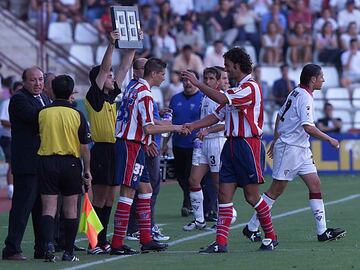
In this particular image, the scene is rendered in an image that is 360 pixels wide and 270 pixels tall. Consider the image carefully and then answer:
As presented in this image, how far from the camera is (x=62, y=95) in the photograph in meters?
12.3

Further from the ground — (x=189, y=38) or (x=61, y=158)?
(x=189, y=38)

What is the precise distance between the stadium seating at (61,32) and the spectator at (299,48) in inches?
221

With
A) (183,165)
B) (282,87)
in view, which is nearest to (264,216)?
(183,165)

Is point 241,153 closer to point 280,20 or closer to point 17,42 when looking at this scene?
point 17,42

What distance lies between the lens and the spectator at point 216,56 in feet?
92.2

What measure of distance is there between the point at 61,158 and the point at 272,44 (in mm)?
18126

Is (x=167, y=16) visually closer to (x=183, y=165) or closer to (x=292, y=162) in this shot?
(x=183, y=165)

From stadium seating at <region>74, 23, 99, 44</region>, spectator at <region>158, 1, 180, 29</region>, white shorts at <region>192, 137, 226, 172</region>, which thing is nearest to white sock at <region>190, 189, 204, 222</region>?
white shorts at <region>192, 137, 226, 172</region>

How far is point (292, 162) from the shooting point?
1386cm

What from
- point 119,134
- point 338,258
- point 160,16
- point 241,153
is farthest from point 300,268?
point 160,16

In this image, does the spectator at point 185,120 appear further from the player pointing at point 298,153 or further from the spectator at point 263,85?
the spectator at point 263,85

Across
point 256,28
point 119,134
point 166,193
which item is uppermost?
point 256,28

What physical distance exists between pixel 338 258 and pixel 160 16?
Answer: 60.1 ft

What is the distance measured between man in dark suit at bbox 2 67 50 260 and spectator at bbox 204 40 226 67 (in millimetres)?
15523
